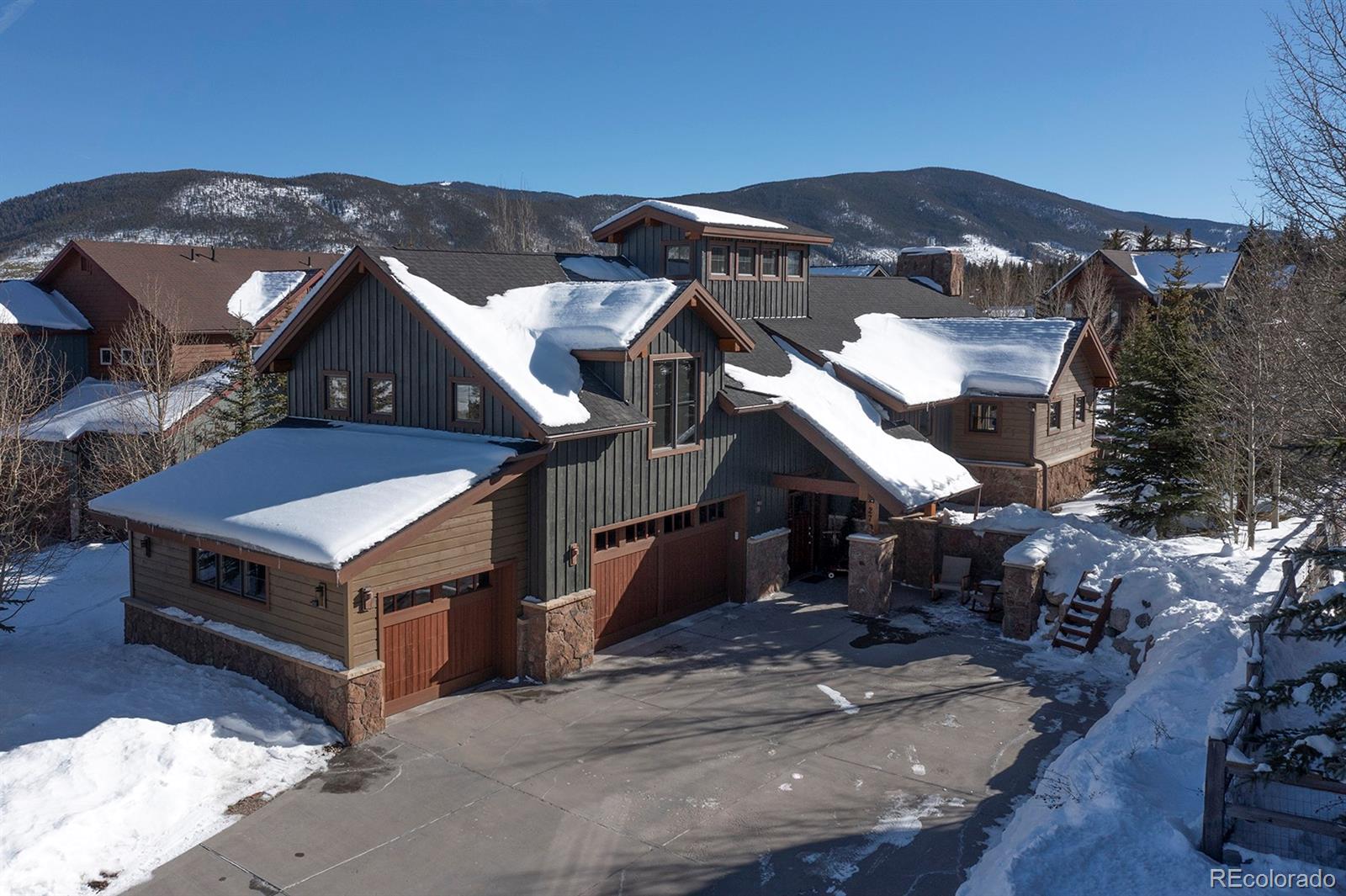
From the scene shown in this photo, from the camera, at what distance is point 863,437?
19.9m

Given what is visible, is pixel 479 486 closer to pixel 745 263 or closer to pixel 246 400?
pixel 745 263

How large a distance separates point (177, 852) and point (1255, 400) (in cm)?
2029

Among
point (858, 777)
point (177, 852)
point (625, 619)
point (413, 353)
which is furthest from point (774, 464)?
point (177, 852)

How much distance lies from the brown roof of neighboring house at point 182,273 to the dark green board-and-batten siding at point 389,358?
1625cm

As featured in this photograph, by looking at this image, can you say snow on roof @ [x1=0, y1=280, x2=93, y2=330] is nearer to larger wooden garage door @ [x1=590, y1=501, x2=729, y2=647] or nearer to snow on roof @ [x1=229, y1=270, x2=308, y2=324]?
snow on roof @ [x1=229, y1=270, x2=308, y2=324]

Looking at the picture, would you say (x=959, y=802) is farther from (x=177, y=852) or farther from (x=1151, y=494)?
(x=1151, y=494)

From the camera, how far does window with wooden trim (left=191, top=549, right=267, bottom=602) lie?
14.0 metres

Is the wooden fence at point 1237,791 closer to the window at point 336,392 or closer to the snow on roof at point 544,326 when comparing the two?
the snow on roof at point 544,326

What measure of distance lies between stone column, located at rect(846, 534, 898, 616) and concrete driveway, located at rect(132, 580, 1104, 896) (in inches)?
68.5

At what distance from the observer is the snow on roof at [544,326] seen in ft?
48.1

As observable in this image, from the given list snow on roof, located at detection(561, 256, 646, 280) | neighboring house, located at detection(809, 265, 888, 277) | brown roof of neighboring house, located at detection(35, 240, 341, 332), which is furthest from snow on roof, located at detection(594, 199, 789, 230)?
neighboring house, located at detection(809, 265, 888, 277)

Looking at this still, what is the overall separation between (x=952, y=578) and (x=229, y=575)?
13498 millimetres

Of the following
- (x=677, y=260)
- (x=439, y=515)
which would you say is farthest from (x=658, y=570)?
(x=677, y=260)

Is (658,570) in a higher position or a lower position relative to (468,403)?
lower
